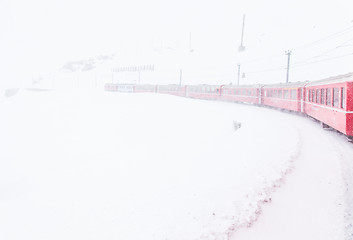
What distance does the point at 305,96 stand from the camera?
61.9 feet

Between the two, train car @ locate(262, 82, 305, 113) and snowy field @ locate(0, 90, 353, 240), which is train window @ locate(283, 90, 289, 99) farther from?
snowy field @ locate(0, 90, 353, 240)

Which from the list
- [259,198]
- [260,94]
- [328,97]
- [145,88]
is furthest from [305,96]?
[145,88]

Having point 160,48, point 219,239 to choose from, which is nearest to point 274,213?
point 219,239

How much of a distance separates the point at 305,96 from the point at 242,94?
12.0 m

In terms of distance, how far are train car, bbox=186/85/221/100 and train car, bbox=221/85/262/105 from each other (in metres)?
1.14

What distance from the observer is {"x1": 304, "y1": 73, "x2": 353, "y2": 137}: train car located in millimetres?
10352

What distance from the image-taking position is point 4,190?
12.3 metres

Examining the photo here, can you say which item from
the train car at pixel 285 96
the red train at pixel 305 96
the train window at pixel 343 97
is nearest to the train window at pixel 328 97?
the red train at pixel 305 96

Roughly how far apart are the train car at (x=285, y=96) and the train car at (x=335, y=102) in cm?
333

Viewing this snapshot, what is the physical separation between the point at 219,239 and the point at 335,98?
34.6 feet

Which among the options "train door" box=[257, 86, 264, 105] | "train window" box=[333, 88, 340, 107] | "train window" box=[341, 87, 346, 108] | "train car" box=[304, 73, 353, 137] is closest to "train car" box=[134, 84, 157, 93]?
"train door" box=[257, 86, 264, 105]

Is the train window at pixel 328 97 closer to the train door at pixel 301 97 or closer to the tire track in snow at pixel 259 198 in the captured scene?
the train door at pixel 301 97

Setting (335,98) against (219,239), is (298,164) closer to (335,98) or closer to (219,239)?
(219,239)

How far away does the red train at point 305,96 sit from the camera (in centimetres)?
1067
